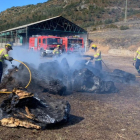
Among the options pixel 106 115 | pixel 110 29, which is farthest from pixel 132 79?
pixel 110 29

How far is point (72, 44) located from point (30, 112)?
1770 centimetres

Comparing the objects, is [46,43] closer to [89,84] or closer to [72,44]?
[72,44]

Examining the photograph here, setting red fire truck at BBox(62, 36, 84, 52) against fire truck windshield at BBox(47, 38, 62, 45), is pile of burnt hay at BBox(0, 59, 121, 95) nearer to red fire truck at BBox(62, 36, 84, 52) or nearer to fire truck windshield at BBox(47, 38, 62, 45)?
fire truck windshield at BBox(47, 38, 62, 45)

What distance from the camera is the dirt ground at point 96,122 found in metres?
3.63

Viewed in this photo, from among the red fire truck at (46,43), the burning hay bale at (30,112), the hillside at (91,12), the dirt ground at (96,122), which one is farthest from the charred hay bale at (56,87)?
the hillside at (91,12)

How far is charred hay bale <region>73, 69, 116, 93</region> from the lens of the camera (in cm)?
655

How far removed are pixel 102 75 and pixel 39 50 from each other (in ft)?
42.2

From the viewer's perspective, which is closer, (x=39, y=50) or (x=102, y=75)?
(x=102, y=75)

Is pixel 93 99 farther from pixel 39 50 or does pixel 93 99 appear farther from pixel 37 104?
pixel 39 50

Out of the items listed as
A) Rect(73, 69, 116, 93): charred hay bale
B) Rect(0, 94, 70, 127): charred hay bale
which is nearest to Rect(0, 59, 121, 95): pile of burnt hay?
Rect(73, 69, 116, 93): charred hay bale

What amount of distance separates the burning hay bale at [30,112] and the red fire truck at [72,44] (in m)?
16.3

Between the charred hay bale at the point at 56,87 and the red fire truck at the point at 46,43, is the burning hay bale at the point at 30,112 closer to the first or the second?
the charred hay bale at the point at 56,87

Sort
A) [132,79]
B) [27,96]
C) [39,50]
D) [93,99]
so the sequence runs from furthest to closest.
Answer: [39,50]
[132,79]
[93,99]
[27,96]

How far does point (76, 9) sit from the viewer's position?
204 ft
